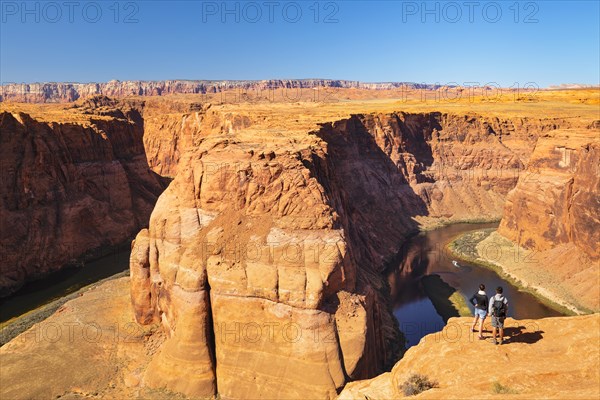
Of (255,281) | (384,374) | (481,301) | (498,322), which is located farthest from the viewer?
(255,281)

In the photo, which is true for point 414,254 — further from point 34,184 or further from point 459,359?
point 34,184

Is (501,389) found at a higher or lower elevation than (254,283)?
lower

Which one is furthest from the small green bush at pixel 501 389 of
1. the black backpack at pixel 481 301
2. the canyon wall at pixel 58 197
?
the canyon wall at pixel 58 197

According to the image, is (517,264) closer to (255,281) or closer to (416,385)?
(255,281)

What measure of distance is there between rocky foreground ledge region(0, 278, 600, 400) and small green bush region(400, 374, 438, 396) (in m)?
0.24

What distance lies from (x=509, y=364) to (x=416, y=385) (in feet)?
10.4

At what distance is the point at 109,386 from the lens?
81.9 ft

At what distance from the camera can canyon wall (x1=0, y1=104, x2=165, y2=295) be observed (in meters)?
48.8

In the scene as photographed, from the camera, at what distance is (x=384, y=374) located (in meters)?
17.2

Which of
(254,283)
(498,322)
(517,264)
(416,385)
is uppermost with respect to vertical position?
(498,322)

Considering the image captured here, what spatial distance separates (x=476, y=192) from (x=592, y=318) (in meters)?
61.9

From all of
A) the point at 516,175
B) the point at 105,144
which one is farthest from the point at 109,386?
the point at 516,175

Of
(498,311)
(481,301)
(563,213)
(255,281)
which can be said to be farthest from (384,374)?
(563,213)

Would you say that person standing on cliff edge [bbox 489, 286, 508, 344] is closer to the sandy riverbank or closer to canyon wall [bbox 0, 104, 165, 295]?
the sandy riverbank
